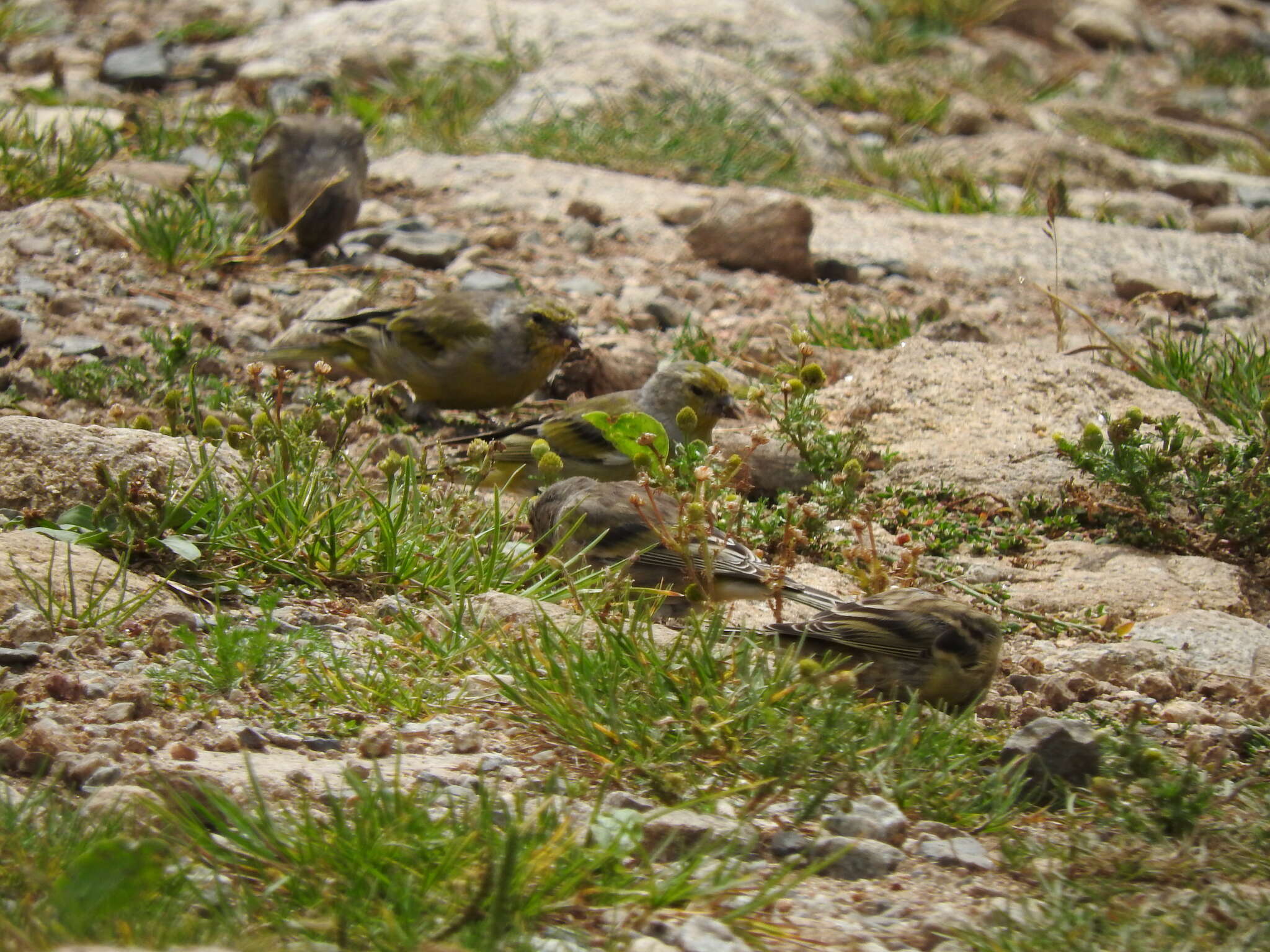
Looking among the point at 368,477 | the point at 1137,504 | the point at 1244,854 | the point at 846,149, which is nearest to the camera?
the point at 1244,854

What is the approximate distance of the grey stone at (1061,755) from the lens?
10.8 ft

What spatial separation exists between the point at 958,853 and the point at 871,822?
7.7 inches

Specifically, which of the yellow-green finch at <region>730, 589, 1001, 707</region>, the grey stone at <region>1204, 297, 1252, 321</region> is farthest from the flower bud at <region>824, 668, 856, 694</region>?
the grey stone at <region>1204, 297, 1252, 321</region>

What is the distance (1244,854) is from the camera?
297cm

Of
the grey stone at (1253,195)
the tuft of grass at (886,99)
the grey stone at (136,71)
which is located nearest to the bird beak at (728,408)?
the grey stone at (1253,195)

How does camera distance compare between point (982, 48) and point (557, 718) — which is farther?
point (982, 48)

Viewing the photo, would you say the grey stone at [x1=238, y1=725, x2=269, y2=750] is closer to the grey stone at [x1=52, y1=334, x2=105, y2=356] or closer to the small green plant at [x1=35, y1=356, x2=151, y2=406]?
the small green plant at [x1=35, y1=356, x2=151, y2=406]

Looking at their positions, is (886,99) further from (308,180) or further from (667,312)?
(308,180)

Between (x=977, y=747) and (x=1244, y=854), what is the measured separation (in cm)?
71

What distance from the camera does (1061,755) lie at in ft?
10.8

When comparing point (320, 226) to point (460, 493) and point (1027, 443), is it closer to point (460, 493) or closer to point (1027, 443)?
point (460, 493)

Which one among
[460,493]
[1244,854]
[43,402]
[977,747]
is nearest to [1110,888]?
[1244,854]

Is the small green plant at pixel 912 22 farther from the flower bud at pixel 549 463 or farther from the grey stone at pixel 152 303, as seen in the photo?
the flower bud at pixel 549 463

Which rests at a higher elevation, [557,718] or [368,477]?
[557,718]
